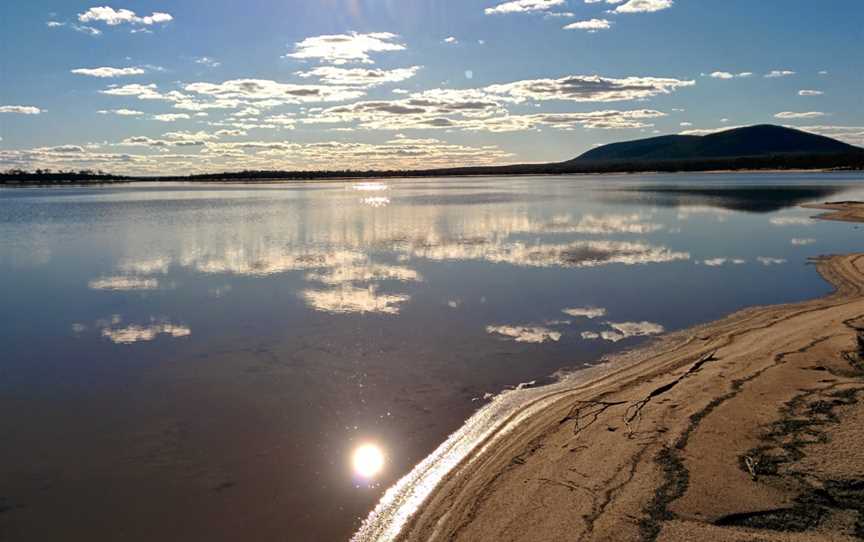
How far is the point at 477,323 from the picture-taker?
15266 mm

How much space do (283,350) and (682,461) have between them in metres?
8.92

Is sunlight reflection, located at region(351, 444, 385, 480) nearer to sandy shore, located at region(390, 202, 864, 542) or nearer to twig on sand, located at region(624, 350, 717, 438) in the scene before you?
sandy shore, located at region(390, 202, 864, 542)

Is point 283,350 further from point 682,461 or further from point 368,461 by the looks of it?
point 682,461

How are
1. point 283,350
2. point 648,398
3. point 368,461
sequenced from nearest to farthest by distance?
point 368,461
point 648,398
point 283,350

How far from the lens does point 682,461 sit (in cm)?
714

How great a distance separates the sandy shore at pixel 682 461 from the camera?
5953mm

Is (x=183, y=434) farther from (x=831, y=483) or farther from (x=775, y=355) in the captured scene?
(x=775, y=355)

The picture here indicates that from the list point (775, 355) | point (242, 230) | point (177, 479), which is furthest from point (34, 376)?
point (242, 230)

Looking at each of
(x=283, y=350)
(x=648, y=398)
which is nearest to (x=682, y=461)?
(x=648, y=398)

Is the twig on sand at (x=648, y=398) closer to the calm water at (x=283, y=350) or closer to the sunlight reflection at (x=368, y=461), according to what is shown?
the calm water at (x=283, y=350)

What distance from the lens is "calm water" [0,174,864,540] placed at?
25.4 feet

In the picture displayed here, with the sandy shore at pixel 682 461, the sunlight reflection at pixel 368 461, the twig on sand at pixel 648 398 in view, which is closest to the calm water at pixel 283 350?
the sunlight reflection at pixel 368 461

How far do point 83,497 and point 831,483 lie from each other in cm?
891

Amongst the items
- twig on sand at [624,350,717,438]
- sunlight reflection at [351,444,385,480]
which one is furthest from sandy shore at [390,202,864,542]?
sunlight reflection at [351,444,385,480]
